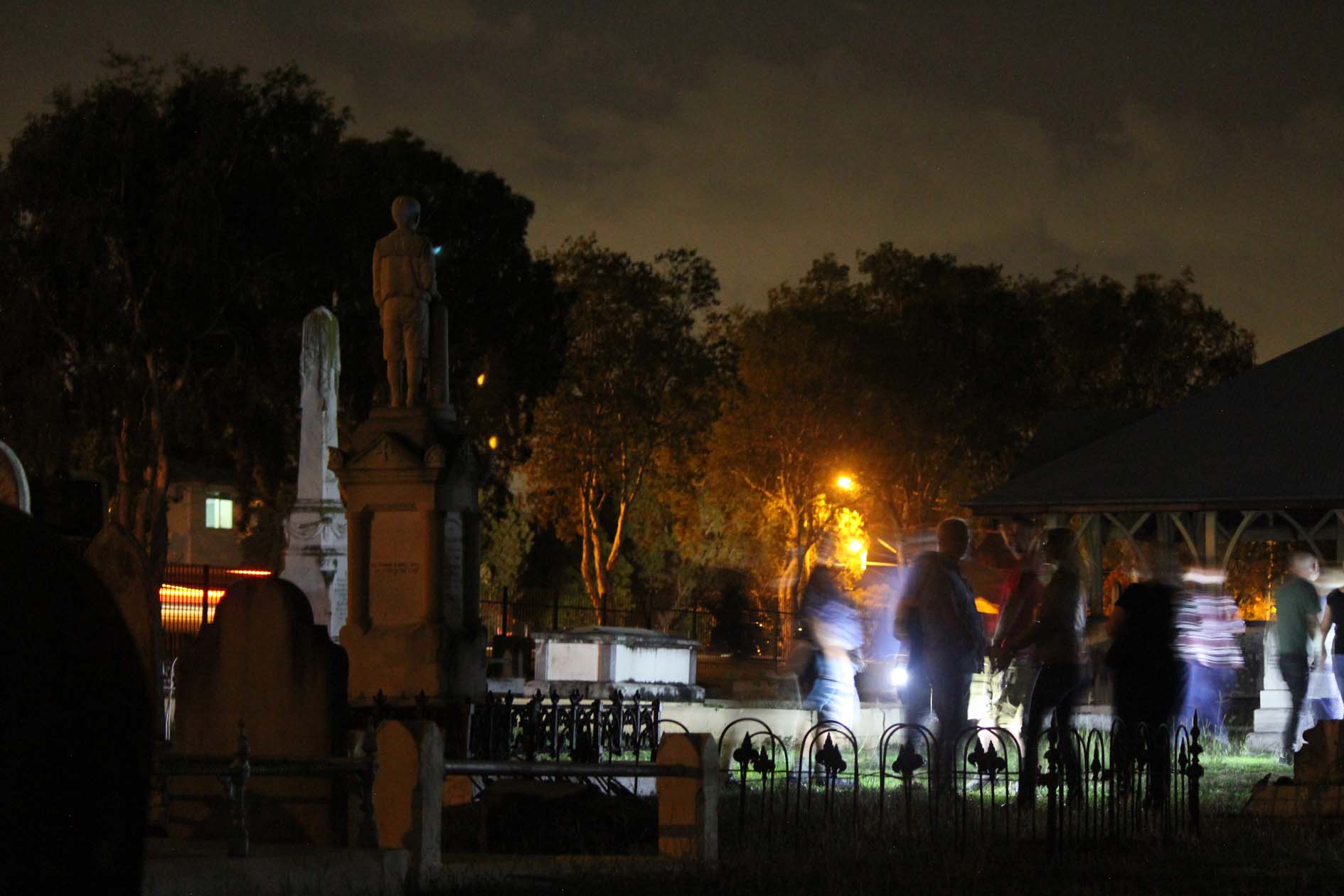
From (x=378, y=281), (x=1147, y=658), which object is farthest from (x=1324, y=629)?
(x=378, y=281)

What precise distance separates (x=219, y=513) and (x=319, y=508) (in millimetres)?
56980

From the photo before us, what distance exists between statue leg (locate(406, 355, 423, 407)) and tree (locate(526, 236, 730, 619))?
4473 cm

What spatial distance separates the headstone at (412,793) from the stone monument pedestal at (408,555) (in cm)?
832

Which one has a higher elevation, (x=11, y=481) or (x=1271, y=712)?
(x=11, y=481)

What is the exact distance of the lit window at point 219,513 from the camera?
272 feet

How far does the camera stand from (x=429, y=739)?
853 cm

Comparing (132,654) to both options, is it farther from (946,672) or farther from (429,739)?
(946,672)

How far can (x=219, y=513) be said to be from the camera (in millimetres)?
83625

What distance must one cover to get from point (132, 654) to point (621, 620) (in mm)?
54286

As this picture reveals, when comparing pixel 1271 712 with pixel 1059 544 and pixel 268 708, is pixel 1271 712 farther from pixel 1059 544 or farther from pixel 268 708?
pixel 268 708

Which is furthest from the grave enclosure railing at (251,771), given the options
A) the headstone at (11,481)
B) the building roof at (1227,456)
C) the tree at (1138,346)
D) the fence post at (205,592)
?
the tree at (1138,346)

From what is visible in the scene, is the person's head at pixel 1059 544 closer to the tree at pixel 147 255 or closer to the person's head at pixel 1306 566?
the person's head at pixel 1306 566

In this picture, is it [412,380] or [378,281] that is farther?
[378,281]

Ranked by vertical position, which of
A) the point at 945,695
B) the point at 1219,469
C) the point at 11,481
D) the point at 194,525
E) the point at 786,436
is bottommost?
the point at 945,695
